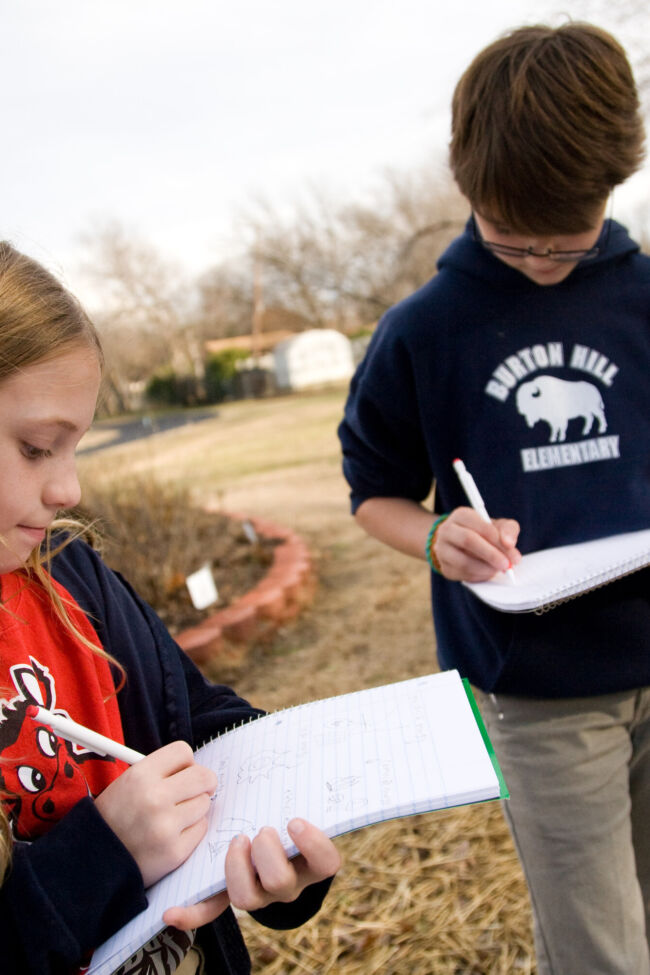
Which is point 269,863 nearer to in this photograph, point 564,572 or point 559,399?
point 564,572

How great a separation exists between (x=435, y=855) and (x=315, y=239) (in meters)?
28.4

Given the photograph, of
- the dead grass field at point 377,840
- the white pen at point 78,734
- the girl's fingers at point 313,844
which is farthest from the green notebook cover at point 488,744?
the dead grass field at point 377,840

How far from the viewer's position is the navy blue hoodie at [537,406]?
1.40 m

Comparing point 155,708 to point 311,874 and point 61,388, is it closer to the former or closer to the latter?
point 311,874

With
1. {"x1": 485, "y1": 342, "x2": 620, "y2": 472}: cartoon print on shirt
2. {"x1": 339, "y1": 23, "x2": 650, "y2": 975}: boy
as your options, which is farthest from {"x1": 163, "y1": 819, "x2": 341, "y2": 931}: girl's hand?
{"x1": 485, "y1": 342, "x2": 620, "y2": 472}: cartoon print on shirt

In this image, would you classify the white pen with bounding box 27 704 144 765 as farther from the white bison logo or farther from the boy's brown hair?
the boy's brown hair

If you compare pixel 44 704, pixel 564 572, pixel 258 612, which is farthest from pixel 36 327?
pixel 258 612

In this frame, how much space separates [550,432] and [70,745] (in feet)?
3.07

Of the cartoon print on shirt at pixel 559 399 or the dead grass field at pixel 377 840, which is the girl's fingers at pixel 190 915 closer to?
the cartoon print on shirt at pixel 559 399

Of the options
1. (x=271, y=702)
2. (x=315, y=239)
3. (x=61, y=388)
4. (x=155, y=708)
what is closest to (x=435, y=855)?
(x=271, y=702)

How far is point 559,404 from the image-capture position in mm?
1434

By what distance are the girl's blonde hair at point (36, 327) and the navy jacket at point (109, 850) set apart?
50 millimetres

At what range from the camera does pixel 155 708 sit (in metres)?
1.16

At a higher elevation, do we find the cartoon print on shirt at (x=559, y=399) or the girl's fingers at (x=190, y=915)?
the cartoon print on shirt at (x=559, y=399)
